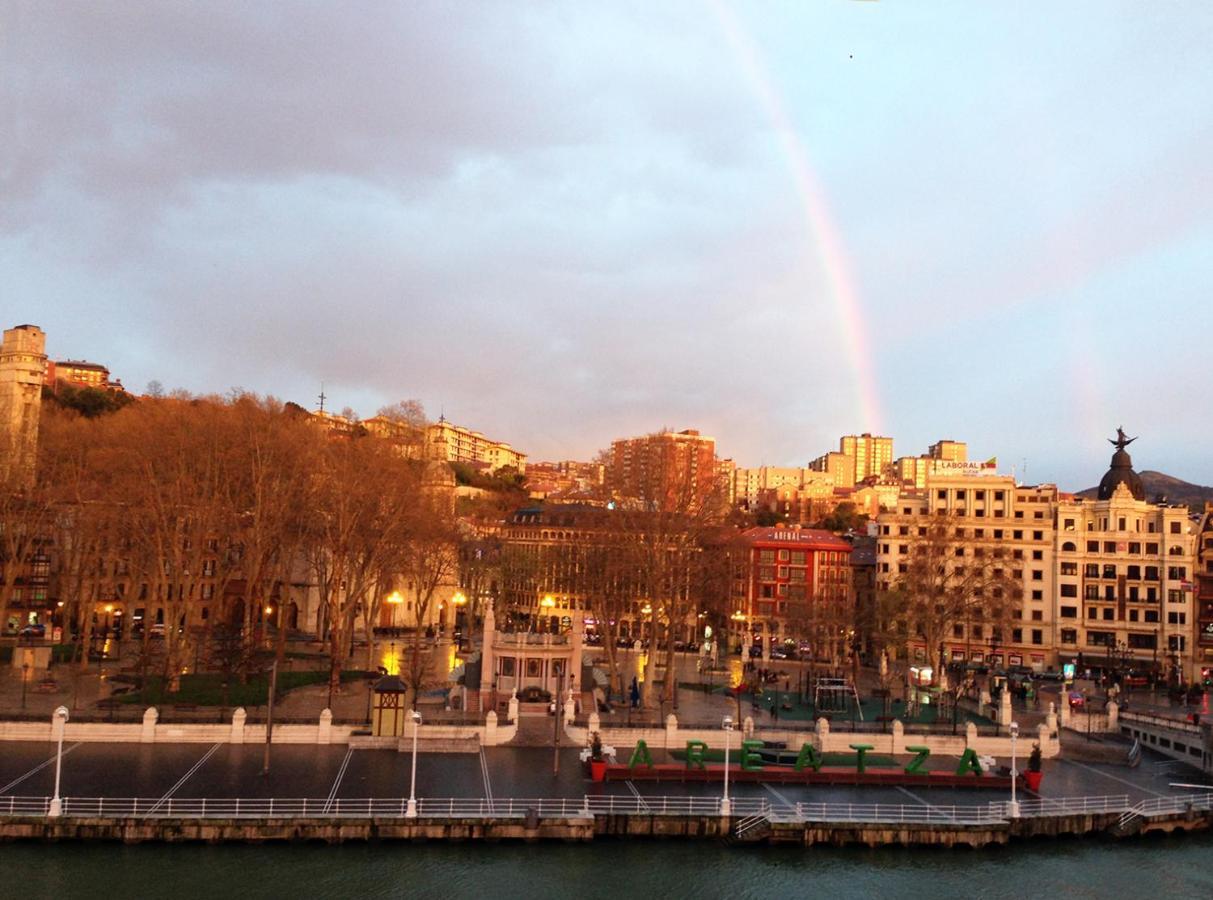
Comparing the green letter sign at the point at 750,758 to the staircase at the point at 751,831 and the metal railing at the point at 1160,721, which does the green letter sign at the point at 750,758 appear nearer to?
the staircase at the point at 751,831

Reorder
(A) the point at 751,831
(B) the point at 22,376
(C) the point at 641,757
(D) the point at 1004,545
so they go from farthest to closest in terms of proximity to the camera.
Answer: (B) the point at 22,376, (D) the point at 1004,545, (C) the point at 641,757, (A) the point at 751,831

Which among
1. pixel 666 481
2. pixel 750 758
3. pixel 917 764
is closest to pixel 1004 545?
pixel 666 481

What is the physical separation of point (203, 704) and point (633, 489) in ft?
86.4

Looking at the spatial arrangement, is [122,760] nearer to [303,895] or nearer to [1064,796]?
[303,895]

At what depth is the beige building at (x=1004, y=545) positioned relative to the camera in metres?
80.8

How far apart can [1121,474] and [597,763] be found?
72.2 m

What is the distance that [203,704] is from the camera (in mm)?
44469

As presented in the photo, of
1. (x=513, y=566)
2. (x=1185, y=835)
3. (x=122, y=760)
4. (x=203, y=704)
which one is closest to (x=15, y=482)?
(x=203, y=704)

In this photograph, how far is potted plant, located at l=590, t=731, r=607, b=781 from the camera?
120ft

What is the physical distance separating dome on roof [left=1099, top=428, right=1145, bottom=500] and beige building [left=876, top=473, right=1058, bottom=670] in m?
9.44

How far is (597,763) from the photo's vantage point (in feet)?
120

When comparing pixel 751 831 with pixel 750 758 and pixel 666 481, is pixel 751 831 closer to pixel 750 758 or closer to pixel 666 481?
pixel 750 758

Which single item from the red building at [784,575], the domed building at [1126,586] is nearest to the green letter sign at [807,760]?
the domed building at [1126,586]

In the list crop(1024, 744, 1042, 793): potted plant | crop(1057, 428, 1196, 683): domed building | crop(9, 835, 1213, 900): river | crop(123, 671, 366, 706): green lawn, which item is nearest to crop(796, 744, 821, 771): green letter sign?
crop(9, 835, 1213, 900): river
